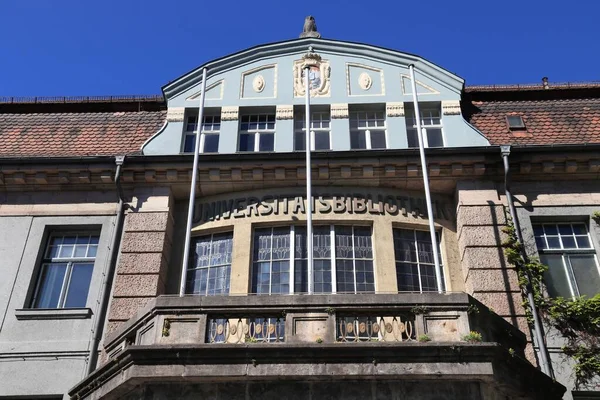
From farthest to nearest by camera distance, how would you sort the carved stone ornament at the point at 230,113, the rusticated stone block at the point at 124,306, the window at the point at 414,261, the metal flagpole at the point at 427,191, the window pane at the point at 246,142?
the carved stone ornament at the point at 230,113 → the window pane at the point at 246,142 → the window at the point at 414,261 → the rusticated stone block at the point at 124,306 → the metal flagpole at the point at 427,191

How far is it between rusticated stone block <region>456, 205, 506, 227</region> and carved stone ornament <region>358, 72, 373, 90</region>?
4.43m

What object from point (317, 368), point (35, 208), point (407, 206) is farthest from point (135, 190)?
point (317, 368)

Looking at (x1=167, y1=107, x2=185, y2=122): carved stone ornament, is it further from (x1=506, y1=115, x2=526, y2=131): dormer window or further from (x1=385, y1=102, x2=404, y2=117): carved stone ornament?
(x1=506, y1=115, x2=526, y2=131): dormer window

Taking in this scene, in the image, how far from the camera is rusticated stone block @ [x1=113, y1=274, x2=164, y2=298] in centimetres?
1484

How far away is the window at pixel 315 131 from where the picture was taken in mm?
17328

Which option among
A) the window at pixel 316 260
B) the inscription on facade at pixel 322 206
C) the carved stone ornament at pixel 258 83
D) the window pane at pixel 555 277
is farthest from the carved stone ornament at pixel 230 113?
the window pane at pixel 555 277

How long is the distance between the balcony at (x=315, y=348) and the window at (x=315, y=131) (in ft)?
21.4

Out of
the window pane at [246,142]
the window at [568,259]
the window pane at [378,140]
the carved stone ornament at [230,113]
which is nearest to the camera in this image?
the window at [568,259]

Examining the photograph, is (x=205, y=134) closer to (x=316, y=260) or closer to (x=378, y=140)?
(x=378, y=140)

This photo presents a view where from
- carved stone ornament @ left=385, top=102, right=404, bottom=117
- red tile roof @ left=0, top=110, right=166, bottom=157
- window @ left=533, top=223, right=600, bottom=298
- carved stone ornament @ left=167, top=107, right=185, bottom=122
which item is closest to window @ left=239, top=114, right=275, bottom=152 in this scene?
carved stone ornament @ left=167, top=107, right=185, bottom=122

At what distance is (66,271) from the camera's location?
15766mm

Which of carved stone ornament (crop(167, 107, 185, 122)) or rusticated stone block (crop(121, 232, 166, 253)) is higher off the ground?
carved stone ornament (crop(167, 107, 185, 122))

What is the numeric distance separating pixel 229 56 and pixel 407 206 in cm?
673

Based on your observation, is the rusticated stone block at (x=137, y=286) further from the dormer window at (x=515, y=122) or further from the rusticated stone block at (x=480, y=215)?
the dormer window at (x=515, y=122)
